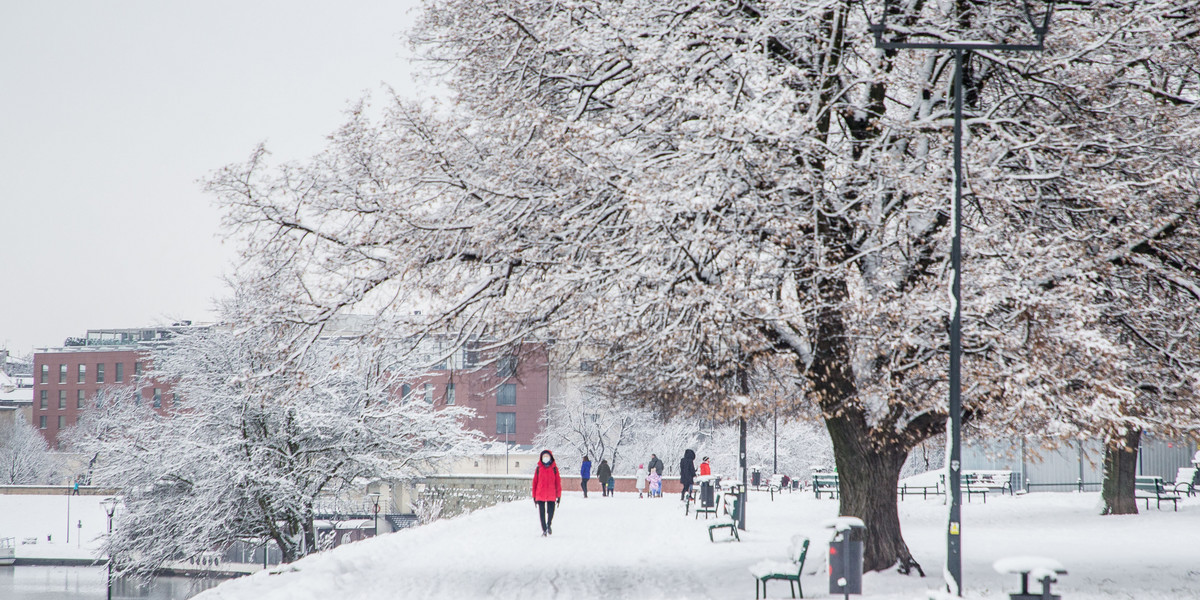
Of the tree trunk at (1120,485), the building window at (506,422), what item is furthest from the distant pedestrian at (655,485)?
the building window at (506,422)

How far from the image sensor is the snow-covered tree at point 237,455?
2912 cm

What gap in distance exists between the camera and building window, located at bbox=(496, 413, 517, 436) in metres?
109

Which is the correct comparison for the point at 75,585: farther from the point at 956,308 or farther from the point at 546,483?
the point at 956,308

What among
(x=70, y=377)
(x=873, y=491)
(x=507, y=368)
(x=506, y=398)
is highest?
(x=507, y=368)

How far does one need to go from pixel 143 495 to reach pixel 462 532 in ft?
52.6

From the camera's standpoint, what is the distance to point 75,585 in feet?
194

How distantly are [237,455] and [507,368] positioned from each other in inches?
651

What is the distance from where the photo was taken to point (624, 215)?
12734mm

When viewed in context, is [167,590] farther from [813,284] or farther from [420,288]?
[813,284]

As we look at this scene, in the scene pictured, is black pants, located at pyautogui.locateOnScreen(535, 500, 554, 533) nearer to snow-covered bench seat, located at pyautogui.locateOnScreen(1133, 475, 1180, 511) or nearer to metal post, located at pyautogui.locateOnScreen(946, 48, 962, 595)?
metal post, located at pyautogui.locateOnScreen(946, 48, 962, 595)

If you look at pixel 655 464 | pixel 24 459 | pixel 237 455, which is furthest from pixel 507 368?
pixel 24 459

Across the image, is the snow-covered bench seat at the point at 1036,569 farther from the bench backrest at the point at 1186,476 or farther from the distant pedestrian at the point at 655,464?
the distant pedestrian at the point at 655,464

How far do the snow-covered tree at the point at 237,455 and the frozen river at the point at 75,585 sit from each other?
14.4 metres

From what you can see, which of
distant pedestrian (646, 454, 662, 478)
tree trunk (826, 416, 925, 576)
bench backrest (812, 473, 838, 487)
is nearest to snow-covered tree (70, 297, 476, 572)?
distant pedestrian (646, 454, 662, 478)
